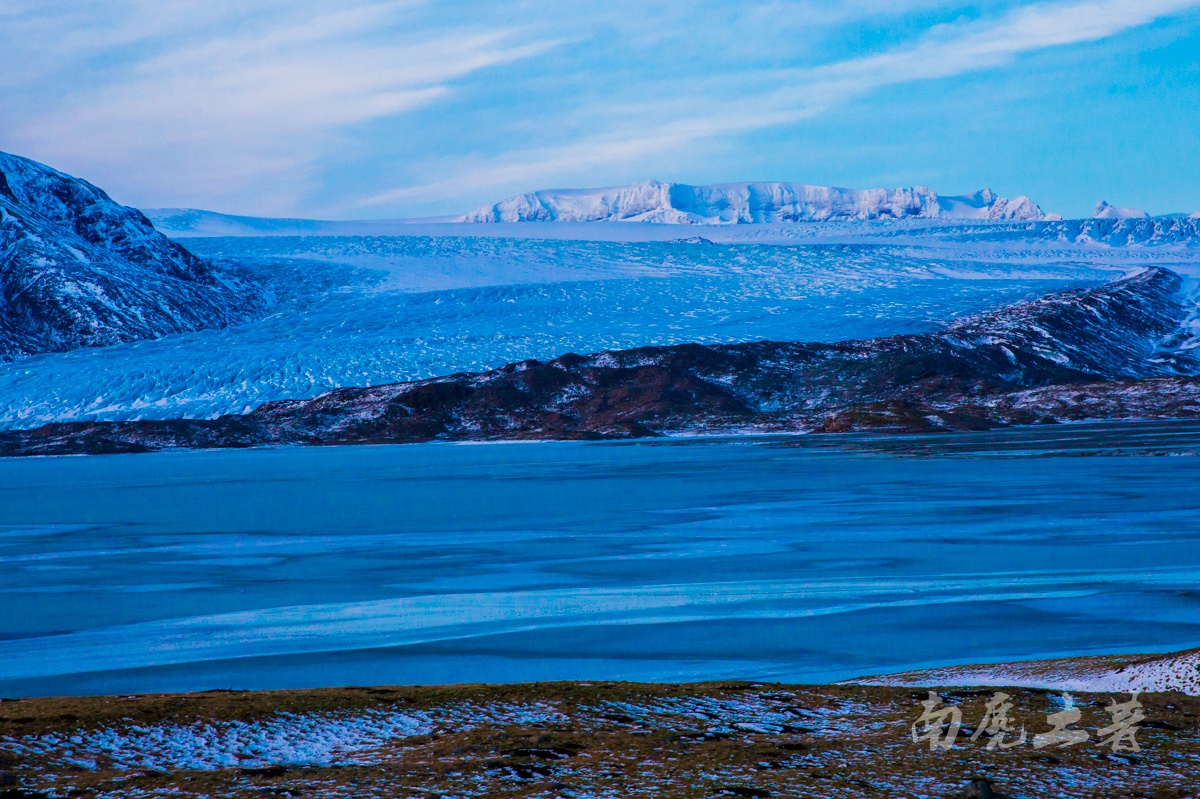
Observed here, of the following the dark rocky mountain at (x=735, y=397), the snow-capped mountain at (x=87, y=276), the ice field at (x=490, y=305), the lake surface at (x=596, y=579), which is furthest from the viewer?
the snow-capped mountain at (x=87, y=276)

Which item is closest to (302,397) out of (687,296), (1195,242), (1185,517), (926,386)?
(687,296)

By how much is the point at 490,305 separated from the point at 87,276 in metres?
31.4

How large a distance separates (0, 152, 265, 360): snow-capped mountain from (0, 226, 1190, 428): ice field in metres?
3.10

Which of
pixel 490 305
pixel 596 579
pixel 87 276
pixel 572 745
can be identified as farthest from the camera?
pixel 87 276

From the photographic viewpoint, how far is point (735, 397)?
56.8 metres

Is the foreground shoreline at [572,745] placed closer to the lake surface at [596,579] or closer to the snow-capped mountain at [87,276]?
the lake surface at [596,579]

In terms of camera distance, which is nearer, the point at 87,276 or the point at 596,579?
the point at 596,579

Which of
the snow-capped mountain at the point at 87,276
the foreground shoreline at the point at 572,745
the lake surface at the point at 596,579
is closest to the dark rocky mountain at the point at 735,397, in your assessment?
the snow-capped mountain at the point at 87,276

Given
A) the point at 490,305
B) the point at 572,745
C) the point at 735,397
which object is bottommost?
the point at 735,397

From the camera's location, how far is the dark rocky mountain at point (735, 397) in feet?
158

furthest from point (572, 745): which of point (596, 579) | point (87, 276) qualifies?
point (87, 276)

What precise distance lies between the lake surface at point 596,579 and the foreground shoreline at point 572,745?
1.52 m

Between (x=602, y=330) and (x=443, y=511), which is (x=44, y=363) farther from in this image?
(x=443, y=511)

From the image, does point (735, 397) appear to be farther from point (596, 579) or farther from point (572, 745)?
point (572, 745)
